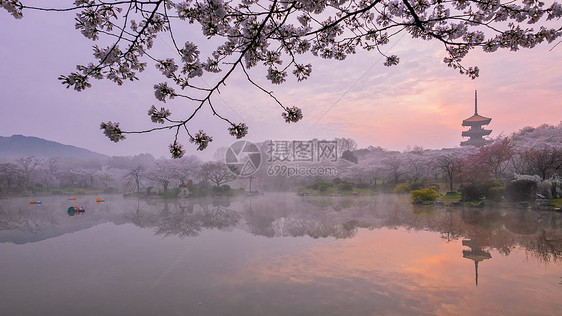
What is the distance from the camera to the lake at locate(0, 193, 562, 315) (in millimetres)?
4918

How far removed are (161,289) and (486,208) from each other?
18.3 metres

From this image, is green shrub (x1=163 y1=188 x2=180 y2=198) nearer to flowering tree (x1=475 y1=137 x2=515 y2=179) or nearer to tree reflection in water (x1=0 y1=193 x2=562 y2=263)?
tree reflection in water (x1=0 y1=193 x2=562 y2=263)

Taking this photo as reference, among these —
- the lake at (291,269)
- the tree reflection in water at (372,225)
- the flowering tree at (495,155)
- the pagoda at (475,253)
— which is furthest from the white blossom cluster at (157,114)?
the flowering tree at (495,155)

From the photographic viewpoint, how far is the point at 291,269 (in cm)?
678

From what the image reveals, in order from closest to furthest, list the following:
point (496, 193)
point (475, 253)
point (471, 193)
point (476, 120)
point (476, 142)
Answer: point (475, 253) → point (496, 193) → point (471, 193) → point (476, 120) → point (476, 142)

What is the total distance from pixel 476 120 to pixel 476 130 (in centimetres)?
193

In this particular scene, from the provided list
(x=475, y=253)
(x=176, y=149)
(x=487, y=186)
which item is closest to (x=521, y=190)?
(x=487, y=186)

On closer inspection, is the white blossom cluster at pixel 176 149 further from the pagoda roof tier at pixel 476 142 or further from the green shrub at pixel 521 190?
the pagoda roof tier at pixel 476 142

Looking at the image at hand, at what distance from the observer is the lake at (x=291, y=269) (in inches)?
194

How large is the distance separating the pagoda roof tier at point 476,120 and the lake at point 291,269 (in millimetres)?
39110

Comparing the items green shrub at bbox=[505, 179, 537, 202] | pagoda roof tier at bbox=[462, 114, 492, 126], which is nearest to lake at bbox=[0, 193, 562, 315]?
green shrub at bbox=[505, 179, 537, 202]

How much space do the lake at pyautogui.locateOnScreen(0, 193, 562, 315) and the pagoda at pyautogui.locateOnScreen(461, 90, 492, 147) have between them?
38925 mm

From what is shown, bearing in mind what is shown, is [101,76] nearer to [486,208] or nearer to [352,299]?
[352,299]

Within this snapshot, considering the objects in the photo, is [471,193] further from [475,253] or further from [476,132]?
[476,132]
